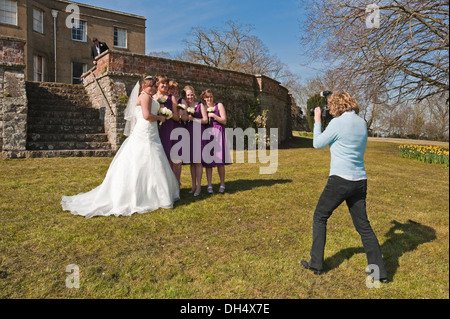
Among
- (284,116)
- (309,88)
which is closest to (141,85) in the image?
(284,116)

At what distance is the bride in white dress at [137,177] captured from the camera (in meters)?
5.03

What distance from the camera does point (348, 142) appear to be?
315cm

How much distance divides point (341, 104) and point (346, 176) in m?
0.76

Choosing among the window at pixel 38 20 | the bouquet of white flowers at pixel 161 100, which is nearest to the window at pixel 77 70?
the window at pixel 38 20

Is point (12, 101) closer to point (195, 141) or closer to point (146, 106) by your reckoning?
point (146, 106)

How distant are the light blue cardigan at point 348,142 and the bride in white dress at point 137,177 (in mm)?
3114

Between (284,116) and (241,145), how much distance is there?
7403mm

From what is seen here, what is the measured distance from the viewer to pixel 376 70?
11734 millimetres

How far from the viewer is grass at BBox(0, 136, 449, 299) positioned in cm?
293

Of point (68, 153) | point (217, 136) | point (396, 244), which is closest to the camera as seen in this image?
point (396, 244)

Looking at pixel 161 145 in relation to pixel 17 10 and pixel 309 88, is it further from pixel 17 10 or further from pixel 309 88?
pixel 309 88

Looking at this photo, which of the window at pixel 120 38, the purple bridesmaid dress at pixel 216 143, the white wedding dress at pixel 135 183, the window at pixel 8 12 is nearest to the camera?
the white wedding dress at pixel 135 183

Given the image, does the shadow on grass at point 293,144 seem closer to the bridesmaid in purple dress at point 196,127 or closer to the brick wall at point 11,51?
the bridesmaid in purple dress at point 196,127

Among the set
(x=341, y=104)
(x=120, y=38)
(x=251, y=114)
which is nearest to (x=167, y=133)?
(x=341, y=104)
